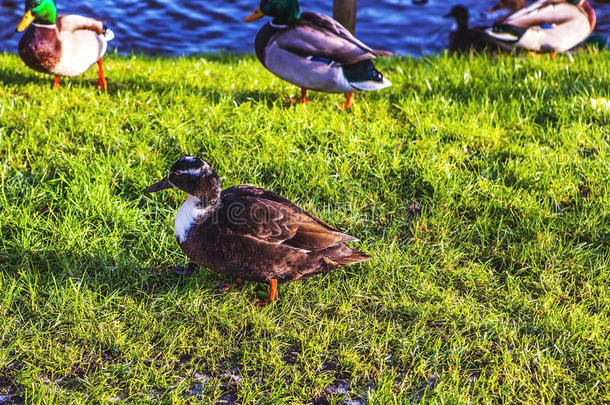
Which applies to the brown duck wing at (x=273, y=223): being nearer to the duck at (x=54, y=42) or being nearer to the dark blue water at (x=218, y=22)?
the duck at (x=54, y=42)

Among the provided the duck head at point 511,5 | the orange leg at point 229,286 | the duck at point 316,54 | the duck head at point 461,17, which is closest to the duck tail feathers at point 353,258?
the orange leg at point 229,286

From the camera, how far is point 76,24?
18.8 feet

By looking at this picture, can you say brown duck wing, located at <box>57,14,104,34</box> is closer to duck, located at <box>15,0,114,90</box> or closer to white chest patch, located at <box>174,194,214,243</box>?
duck, located at <box>15,0,114,90</box>

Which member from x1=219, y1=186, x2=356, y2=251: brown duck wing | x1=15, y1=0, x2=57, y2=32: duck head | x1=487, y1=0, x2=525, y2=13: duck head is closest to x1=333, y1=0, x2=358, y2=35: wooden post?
x1=487, y1=0, x2=525, y2=13: duck head

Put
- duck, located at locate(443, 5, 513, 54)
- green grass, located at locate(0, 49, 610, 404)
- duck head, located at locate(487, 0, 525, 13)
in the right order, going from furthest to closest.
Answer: duck head, located at locate(487, 0, 525, 13)
duck, located at locate(443, 5, 513, 54)
green grass, located at locate(0, 49, 610, 404)

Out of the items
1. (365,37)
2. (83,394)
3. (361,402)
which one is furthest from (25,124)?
(365,37)

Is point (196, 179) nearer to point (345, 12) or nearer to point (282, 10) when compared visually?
point (282, 10)

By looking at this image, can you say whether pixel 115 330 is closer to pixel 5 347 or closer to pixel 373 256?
pixel 5 347

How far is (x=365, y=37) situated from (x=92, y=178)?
6.64 metres

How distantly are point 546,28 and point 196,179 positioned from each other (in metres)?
5.54

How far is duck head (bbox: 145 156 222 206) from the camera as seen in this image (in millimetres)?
3492

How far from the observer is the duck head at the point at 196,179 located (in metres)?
3.49

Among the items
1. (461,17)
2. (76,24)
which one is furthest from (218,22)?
(76,24)

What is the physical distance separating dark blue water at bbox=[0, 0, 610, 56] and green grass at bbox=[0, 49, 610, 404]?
12.8ft
